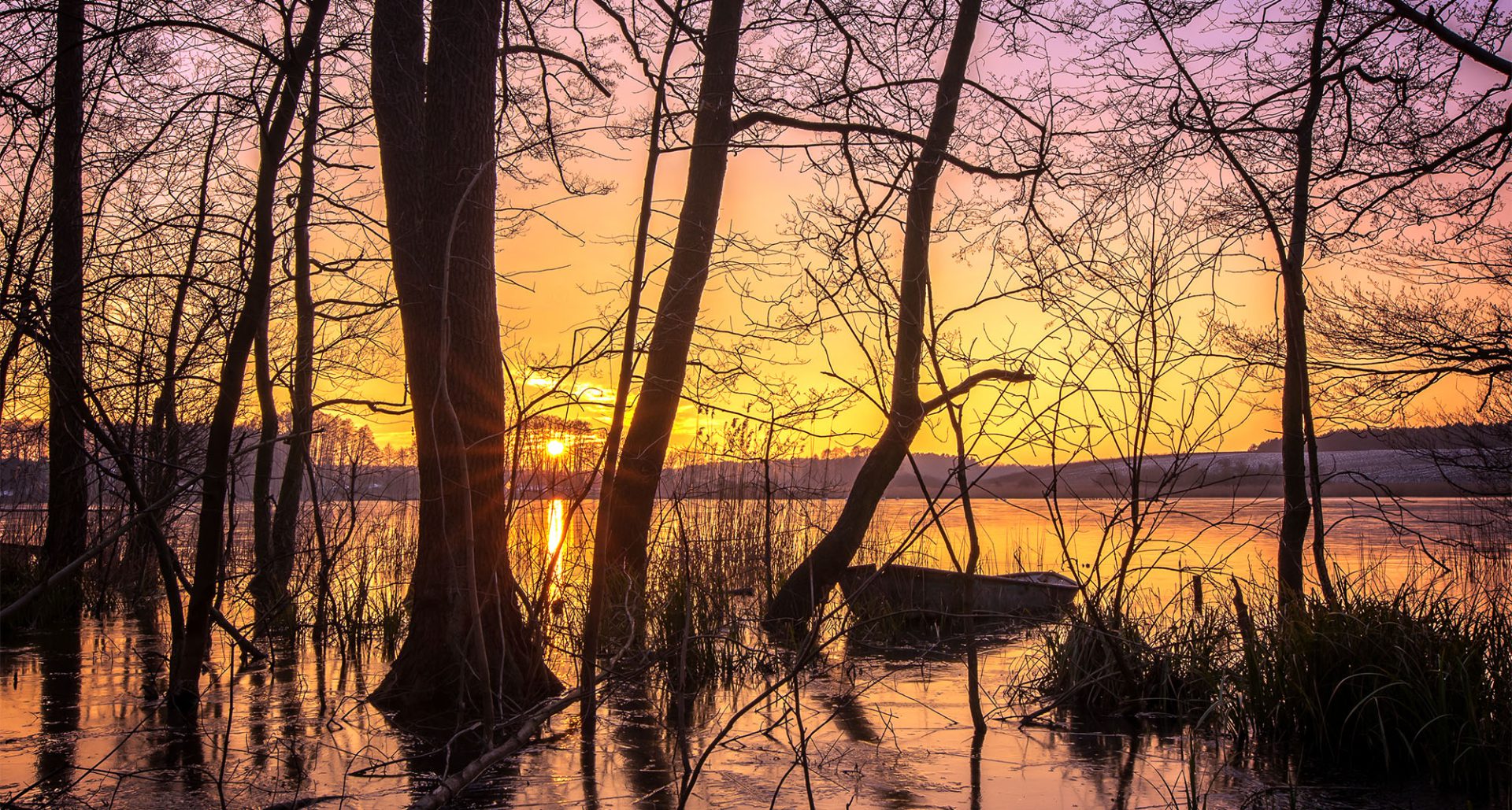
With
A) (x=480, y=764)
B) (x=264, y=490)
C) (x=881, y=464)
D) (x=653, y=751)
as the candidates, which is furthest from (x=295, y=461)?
(x=480, y=764)

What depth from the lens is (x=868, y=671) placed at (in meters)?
7.40

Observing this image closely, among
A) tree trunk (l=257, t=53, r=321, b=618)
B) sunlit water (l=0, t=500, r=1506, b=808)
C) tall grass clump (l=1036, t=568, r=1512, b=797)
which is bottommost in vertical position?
sunlit water (l=0, t=500, r=1506, b=808)

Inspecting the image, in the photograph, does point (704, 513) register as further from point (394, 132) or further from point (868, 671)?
point (394, 132)

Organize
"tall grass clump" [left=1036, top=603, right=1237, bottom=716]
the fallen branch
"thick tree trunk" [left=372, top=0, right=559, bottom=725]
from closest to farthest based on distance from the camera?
the fallen branch
"thick tree trunk" [left=372, top=0, right=559, bottom=725]
"tall grass clump" [left=1036, top=603, right=1237, bottom=716]

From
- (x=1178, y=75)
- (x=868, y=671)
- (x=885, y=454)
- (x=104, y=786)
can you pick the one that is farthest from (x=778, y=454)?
(x=104, y=786)

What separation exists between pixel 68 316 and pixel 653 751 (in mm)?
4232

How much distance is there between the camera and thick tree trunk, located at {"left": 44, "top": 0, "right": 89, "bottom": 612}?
5.00 meters

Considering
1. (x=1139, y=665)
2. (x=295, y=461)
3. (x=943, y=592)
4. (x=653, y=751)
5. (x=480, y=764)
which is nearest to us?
(x=480, y=764)

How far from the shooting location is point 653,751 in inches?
203

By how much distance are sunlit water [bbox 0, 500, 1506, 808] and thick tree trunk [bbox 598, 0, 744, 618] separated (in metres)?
1.26

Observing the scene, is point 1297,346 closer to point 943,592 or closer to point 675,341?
point 943,592

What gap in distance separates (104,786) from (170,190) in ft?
11.2

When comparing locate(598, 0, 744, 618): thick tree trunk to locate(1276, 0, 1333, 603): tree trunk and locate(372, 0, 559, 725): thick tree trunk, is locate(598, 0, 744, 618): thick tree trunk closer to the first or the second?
locate(372, 0, 559, 725): thick tree trunk

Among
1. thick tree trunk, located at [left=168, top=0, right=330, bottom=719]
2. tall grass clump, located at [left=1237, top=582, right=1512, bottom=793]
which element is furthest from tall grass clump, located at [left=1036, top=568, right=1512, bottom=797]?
thick tree trunk, located at [left=168, top=0, right=330, bottom=719]
